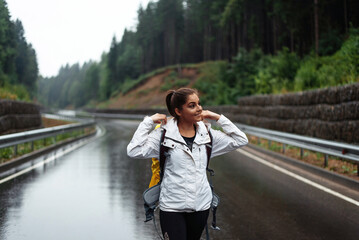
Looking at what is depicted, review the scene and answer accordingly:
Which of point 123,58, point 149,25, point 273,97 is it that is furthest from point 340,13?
point 123,58

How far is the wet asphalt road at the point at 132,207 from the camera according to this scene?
19.6ft

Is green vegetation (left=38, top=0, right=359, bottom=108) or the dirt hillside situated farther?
the dirt hillside

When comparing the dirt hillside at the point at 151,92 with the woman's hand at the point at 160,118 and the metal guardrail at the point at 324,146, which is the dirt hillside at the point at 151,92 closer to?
the metal guardrail at the point at 324,146

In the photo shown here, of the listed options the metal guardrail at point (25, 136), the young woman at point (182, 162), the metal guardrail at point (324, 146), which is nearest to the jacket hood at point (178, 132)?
the young woman at point (182, 162)

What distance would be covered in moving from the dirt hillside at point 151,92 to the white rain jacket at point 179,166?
72314 millimetres

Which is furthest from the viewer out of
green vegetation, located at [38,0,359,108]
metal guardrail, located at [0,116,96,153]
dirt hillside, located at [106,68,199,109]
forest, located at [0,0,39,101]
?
dirt hillside, located at [106,68,199,109]

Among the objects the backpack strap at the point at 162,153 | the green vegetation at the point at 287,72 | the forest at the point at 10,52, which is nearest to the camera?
the backpack strap at the point at 162,153

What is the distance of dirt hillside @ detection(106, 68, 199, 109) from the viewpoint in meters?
80.6

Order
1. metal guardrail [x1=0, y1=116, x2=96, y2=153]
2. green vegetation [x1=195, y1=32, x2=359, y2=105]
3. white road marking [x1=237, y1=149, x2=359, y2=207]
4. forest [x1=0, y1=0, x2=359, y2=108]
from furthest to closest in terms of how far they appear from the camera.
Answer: forest [x1=0, y1=0, x2=359, y2=108], green vegetation [x1=195, y1=32, x2=359, y2=105], metal guardrail [x1=0, y1=116, x2=96, y2=153], white road marking [x1=237, y1=149, x2=359, y2=207]

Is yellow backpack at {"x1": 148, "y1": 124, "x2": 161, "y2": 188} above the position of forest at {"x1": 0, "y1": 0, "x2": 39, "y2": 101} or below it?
below

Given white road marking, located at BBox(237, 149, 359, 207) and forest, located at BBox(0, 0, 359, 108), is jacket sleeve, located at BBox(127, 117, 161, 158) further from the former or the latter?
forest, located at BBox(0, 0, 359, 108)

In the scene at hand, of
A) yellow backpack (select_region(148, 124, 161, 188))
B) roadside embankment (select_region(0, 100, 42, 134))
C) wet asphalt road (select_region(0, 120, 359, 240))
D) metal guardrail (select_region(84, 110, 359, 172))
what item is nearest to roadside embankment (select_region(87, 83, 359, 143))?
metal guardrail (select_region(84, 110, 359, 172))

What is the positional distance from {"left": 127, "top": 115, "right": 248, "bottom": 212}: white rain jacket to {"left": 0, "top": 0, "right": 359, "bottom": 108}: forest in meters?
13.2

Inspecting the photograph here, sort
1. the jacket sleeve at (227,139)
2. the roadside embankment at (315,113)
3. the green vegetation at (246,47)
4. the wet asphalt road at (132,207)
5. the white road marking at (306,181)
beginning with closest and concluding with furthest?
1. the jacket sleeve at (227,139)
2. the wet asphalt road at (132,207)
3. the white road marking at (306,181)
4. the roadside embankment at (315,113)
5. the green vegetation at (246,47)
